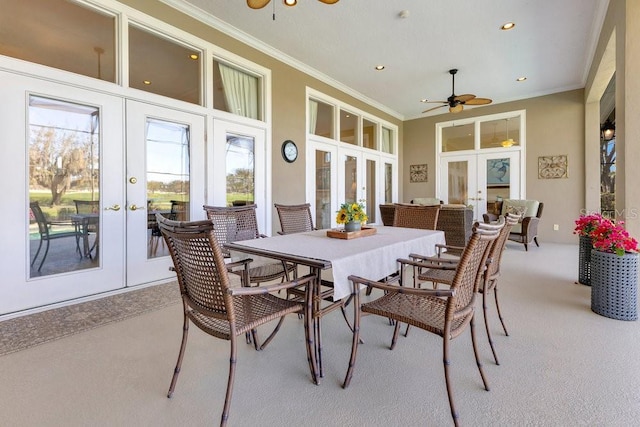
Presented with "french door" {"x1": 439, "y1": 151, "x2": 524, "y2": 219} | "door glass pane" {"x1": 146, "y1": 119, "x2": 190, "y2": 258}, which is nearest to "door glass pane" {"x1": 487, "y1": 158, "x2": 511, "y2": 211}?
"french door" {"x1": 439, "y1": 151, "x2": 524, "y2": 219}

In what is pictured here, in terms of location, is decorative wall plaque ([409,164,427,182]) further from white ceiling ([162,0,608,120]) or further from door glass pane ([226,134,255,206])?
door glass pane ([226,134,255,206])

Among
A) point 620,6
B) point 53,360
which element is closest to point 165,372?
point 53,360

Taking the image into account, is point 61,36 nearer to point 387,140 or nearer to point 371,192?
point 371,192

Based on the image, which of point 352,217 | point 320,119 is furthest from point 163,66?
point 352,217

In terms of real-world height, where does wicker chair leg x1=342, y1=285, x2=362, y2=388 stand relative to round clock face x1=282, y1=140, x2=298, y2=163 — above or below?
below

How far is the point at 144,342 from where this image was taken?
216cm

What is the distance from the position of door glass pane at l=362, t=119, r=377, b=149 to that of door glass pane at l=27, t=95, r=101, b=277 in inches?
208

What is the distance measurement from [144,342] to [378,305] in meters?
1.66

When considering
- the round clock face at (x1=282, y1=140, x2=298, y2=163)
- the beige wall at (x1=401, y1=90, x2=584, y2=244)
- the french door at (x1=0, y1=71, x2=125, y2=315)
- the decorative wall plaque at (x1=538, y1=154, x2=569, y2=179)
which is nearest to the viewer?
the french door at (x1=0, y1=71, x2=125, y2=315)

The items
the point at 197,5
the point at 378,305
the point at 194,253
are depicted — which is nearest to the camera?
the point at 194,253

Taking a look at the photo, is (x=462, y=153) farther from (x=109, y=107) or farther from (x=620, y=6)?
(x=109, y=107)

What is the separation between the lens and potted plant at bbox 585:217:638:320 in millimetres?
2498

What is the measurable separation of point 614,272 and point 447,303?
2.15 m

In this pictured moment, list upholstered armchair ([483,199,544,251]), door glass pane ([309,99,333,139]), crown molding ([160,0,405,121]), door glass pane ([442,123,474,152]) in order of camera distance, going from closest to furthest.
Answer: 1. crown molding ([160,0,405,121])
2. upholstered armchair ([483,199,544,251])
3. door glass pane ([309,99,333,139])
4. door glass pane ([442,123,474,152])
